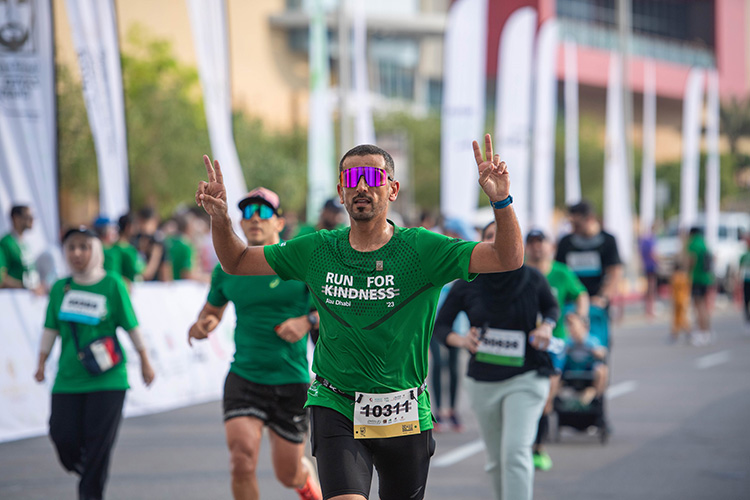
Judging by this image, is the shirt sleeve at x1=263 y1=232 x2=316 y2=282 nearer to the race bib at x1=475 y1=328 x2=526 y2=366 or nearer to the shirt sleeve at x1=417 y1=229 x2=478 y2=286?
the shirt sleeve at x1=417 y1=229 x2=478 y2=286

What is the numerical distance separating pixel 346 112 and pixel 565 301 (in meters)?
14.3

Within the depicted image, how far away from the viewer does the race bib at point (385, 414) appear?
13.6 feet

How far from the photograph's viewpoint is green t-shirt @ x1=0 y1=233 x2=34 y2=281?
10.6 m

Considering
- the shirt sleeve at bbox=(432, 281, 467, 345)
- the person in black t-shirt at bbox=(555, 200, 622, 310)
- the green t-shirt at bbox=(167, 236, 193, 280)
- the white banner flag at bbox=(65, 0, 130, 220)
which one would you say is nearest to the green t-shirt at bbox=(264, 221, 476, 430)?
the shirt sleeve at bbox=(432, 281, 467, 345)

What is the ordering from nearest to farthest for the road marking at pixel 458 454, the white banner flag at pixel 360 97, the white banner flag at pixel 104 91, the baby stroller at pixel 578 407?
the road marking at pixel 458 454, the baby stroller at pixel 578 407, the white banner flag at pixel 104 91, the white banner flag at pixel 360 97

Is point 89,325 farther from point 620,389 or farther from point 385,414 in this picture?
point 620,389

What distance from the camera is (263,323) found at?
19.8 feet

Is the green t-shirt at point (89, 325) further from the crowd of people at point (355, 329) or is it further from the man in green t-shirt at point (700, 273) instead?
the man in green t-shirt at point (700, 273)

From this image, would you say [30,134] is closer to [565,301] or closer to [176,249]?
[176,249]

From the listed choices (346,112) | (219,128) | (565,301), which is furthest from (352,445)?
(346,112)

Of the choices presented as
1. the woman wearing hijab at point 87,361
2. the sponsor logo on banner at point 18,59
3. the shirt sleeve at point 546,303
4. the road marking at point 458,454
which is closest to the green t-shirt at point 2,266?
the sponsor logo on banner at point 18,59

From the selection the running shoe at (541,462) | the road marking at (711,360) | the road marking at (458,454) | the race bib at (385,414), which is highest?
the race bib at (385,414)

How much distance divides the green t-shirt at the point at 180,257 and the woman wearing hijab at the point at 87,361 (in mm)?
6266

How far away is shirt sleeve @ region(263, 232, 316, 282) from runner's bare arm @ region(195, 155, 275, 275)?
4 centimetres
